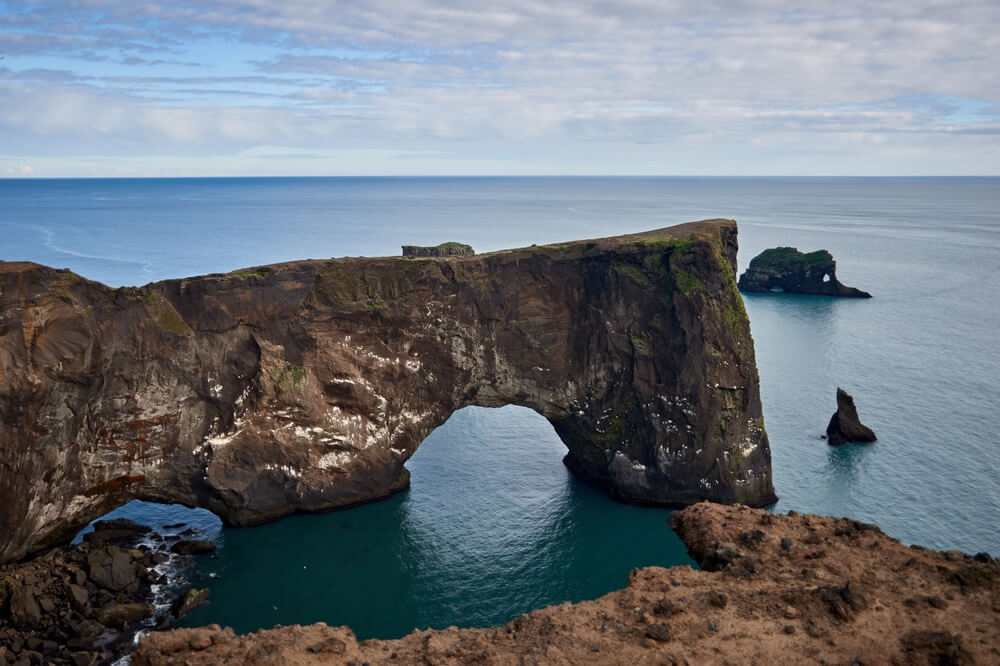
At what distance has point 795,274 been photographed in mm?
120750

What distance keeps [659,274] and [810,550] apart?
24.0 m

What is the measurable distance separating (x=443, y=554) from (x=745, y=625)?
22.5 metres

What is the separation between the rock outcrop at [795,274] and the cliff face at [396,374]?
7509 cm

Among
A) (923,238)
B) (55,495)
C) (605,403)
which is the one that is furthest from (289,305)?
(923,238)

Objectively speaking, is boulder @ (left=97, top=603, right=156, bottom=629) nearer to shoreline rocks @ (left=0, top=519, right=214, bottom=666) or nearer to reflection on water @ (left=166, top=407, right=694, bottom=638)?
shoreline rocks @ (left=0, top=519, right=214, bottom=666)

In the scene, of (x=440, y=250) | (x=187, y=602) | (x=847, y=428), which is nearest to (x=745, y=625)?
(x=187, y=602)

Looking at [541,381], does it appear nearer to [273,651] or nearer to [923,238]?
[273,651]

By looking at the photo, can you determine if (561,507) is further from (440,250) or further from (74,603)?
(440,250)

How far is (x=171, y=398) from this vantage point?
42.3 metres

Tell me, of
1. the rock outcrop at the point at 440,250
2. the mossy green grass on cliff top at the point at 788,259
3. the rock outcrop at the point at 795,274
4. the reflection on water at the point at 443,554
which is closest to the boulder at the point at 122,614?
the reflection on water at the point at 443,554

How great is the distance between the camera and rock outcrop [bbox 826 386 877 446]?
56.7m

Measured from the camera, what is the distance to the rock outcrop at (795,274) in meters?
118

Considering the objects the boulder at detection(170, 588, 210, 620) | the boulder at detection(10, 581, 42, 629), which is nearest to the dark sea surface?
the boulder at detection(170, 588, 210, 620)

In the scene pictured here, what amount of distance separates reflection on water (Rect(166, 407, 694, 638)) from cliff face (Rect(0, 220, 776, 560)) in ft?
6.95
